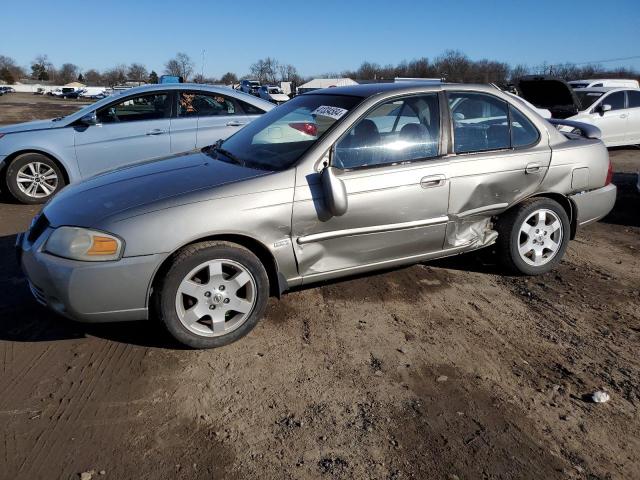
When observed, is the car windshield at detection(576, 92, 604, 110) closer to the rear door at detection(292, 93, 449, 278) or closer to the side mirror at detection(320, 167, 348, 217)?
the rear door at detection(292, 93, 449, 278)

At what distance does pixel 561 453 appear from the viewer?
7.82 feet

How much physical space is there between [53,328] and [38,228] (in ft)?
2.28

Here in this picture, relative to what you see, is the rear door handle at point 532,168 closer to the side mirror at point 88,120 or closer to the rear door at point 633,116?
the side mirror at point 88,120

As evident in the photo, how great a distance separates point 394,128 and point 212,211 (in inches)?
61.1

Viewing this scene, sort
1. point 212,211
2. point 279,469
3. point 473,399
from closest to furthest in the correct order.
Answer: point 279,469, point 473,399, point 212,211

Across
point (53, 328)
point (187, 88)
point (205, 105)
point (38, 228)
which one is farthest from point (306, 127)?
point (187, 88)

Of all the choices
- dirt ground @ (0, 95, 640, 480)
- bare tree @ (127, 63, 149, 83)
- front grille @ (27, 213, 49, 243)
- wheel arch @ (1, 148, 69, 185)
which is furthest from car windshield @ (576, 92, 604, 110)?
bare tree @ (127, 63, 149, 83)

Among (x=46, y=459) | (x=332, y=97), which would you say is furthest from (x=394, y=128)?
(x=46, y=459)

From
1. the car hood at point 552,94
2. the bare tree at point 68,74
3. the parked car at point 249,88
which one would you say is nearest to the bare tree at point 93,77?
the bare tree at point 68,74

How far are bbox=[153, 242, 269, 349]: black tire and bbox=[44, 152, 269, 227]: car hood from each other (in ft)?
1.05

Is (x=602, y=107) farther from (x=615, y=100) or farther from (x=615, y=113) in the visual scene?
(x=615, y=100)

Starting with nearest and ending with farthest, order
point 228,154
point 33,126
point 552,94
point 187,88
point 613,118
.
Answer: point 228,154 → point 33,126 → point 187,88 → point 613,118 → point 552,94

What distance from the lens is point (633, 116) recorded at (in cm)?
1189

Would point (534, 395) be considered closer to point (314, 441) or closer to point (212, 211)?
point (314, 441)
